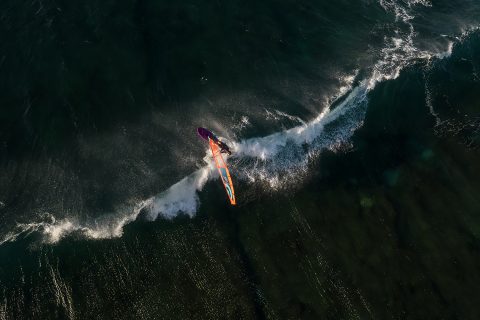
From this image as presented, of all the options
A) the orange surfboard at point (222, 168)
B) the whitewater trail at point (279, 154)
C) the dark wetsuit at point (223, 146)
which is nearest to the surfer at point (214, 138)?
the dark wetsuit at point (223, 146)

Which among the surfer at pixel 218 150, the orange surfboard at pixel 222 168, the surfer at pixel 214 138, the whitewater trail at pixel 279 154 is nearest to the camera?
the whitewater trail at pixel 279 154

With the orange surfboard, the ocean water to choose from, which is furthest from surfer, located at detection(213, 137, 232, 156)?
the ocean water

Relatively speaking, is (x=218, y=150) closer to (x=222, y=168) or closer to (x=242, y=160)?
(x=222, y=168)

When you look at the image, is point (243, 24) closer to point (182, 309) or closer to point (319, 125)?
point (319, 125)

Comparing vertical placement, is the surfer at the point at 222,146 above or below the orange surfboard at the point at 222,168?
above

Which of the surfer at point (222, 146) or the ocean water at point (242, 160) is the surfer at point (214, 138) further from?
the ocean water at point (242, 160)

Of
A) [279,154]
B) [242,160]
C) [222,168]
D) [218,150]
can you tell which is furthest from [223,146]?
[279,154]
